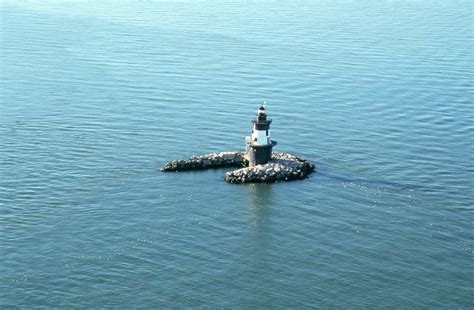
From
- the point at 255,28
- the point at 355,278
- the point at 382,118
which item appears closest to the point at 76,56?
the point at 255,28

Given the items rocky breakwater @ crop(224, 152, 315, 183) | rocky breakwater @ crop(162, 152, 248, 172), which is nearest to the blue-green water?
rocky breakwater @ crop(224, 152, 315, 183)

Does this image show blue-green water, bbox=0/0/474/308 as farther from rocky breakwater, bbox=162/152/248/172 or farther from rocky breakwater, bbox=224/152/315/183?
rocky breakwater, bbox=162/152/248/172

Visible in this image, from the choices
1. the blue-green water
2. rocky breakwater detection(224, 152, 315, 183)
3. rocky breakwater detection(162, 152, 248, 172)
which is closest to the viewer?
the blue-green water

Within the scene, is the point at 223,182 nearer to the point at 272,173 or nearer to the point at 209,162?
the point at 209,162

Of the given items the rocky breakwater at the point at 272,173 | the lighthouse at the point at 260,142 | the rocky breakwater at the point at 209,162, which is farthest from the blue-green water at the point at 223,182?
the lighthouse at the point at 260,142

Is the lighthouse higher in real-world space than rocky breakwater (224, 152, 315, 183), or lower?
higher

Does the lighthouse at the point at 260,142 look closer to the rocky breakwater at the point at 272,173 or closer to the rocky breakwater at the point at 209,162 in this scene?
the rocky breakwater at the point at 272,173

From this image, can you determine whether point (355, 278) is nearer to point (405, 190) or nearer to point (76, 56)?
point (405, 190)
